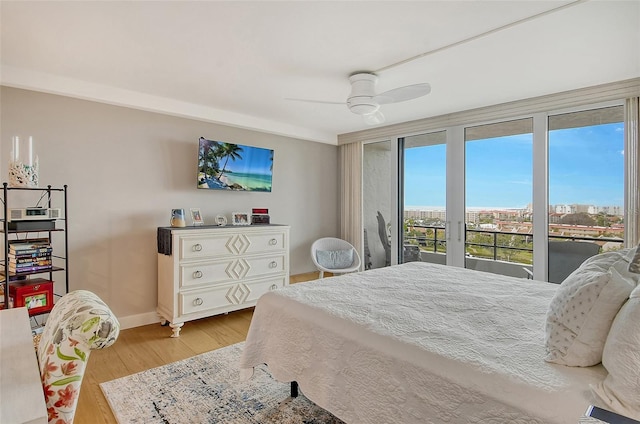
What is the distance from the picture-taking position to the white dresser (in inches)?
132

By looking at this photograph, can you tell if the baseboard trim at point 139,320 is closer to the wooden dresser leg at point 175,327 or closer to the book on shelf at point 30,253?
the wooden dresser leg at point 175,327

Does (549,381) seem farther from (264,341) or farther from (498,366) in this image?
(264,341)

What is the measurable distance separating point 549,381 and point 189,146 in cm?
391

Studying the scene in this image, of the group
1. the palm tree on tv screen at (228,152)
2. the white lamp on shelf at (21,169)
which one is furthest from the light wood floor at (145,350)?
the palm tree on tv screen at (228,152)

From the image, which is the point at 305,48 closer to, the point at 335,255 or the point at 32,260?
the point at 32,260

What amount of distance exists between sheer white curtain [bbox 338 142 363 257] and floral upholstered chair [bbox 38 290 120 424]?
4351mm

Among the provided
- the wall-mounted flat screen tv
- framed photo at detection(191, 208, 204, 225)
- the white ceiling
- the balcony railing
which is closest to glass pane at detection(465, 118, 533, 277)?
the balcony railing

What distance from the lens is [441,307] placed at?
6.37 ft

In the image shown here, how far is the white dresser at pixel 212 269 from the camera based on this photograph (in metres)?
3.36

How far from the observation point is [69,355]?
1117 millimetres

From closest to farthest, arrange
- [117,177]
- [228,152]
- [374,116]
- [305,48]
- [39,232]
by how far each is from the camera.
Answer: [305,48] < [39,232] < [374,116] < [117,177] < [228,152]

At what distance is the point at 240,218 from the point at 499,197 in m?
3.15

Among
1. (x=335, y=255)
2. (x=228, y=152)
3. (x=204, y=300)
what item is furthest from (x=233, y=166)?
(x=335, y=255)

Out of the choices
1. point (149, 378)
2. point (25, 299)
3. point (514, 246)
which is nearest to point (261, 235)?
point (149, 378)
